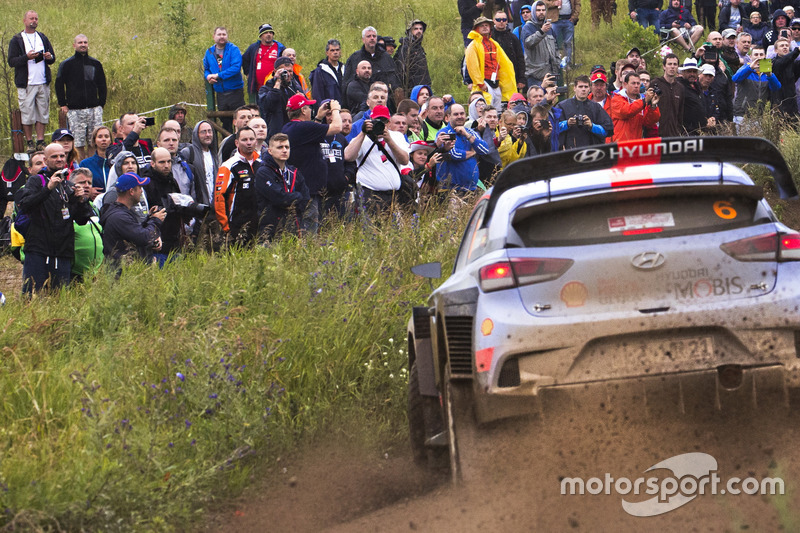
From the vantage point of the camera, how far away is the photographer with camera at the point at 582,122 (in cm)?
1541

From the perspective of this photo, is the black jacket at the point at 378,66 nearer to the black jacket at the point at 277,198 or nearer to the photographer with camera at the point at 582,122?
the photographer with camera at the point at 582,122

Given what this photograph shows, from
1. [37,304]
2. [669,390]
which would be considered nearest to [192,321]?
[37,304]

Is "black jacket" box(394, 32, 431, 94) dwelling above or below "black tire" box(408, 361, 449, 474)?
above

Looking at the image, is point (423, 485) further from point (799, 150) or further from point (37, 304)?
point (799, 150)

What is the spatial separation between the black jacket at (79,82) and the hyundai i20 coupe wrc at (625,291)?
12.8m

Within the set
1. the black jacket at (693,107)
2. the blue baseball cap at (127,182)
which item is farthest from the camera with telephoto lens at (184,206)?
the black jacket at (693,107)

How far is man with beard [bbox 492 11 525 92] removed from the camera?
19.2m

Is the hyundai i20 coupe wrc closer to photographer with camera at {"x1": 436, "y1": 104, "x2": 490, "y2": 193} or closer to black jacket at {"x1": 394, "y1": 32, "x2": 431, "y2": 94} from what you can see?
photographer with camera at {"x1": 436, "y1": 104, "x2": 490, "y2": 193}

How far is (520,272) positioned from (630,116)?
1169 cm

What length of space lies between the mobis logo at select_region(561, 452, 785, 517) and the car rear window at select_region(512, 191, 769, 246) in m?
1.15

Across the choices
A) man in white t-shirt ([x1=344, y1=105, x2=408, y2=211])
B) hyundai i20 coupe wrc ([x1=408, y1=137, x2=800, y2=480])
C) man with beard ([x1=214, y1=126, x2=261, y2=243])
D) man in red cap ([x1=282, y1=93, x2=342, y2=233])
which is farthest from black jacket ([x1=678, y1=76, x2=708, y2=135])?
hyundai i20 coupe wrc ([x1=408, y1=137, x2=800, y2=480])

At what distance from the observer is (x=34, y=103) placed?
18.2m

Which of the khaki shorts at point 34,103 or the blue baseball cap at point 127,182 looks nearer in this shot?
the blue baseball cap at point 127,182

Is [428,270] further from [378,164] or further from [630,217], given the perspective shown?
[378,164]
